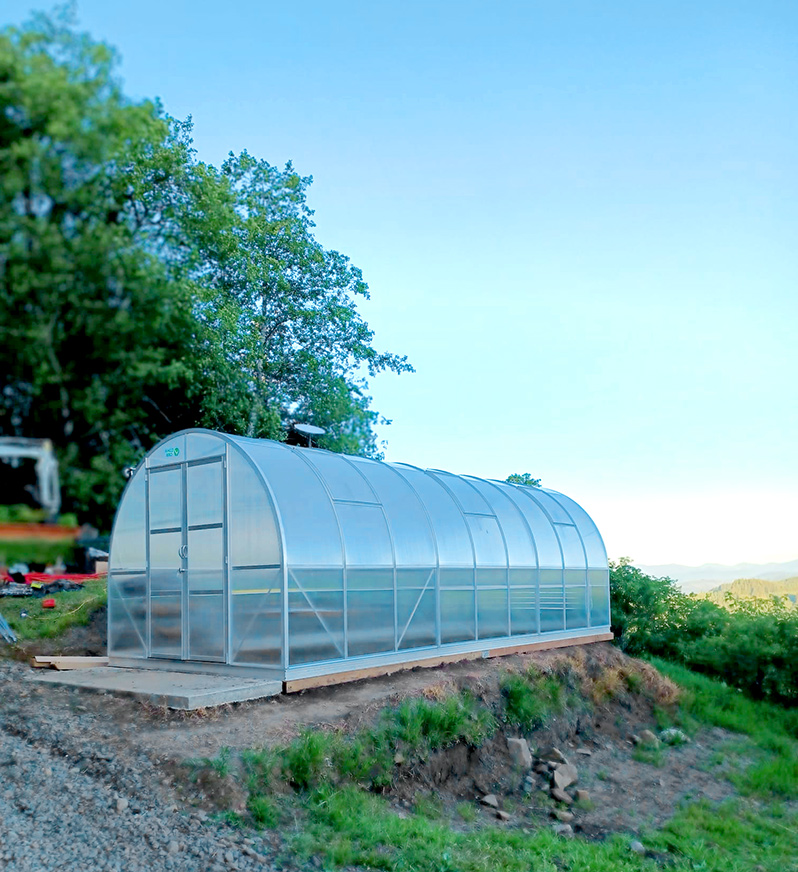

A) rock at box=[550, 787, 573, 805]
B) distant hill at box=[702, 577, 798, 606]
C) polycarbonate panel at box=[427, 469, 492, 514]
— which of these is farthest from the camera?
distant hill at box=[702, 577, 798, 606]

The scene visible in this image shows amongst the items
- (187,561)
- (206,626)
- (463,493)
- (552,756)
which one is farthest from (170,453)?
(552,756)

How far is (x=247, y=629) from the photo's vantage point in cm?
1302

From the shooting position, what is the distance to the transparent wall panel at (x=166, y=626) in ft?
46.7

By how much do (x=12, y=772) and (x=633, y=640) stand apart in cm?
1837

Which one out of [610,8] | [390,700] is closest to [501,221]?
[610,8]

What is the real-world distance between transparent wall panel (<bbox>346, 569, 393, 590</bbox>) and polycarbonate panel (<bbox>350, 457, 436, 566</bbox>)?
415mm

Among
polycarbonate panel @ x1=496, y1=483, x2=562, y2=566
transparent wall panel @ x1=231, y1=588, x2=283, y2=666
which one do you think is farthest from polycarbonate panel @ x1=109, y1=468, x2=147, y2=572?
polycarbonate panel @ x1=496, y1=483, x2=562, y2=566

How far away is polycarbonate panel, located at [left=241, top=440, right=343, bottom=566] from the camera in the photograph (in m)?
13.0

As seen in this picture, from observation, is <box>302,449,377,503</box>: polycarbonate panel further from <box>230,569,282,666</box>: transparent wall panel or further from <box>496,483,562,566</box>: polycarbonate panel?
<box>496,483,562,566</box>: polycarbonate panel

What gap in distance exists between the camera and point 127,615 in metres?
15.4

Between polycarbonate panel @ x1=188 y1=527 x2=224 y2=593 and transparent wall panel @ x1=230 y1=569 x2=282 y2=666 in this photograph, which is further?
polycarbonate panel @ x1=188 y1=527 x2=224 y2=593

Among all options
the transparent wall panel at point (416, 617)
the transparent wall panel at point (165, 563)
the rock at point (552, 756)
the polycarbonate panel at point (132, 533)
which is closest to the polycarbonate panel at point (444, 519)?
the transparent wall panel at point (416, 617)

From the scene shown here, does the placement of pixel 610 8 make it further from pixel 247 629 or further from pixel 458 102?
pixel 247 629

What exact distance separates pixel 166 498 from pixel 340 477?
122 inches
